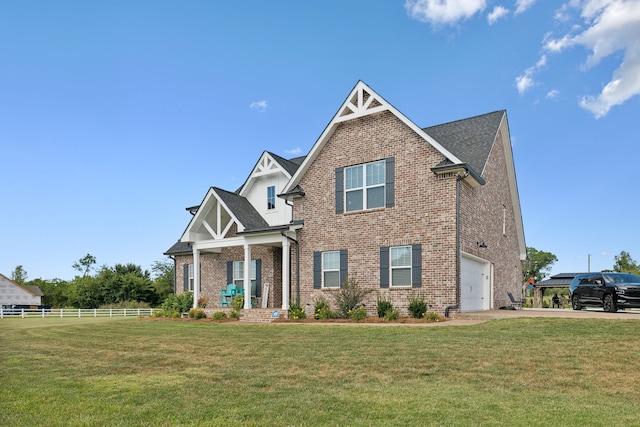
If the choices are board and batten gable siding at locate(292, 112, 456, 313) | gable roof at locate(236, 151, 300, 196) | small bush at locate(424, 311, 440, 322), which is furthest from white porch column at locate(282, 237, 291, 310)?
small bush at locate(424, 311, 440, 322)

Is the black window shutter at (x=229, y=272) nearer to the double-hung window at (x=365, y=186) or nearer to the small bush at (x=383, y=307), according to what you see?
the double-hung window at (x=365, y=186)

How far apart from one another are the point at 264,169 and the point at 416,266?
10.4 metres

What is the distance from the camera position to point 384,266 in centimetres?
1762

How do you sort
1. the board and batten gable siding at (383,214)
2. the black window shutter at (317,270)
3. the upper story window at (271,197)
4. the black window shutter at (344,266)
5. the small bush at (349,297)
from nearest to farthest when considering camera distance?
the board and batten gable siding at (383,214) → the small bush at (349,297) → the black window shutter at (344,266) → the black window shutter at (317,270) → the upper story window at (271,197)

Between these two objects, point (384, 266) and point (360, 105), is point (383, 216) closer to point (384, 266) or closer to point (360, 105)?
point (384, 266)

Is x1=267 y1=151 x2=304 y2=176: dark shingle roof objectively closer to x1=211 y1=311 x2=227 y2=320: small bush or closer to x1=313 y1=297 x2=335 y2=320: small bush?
x1=313 y1=297 x2=335 y2=320: small bush

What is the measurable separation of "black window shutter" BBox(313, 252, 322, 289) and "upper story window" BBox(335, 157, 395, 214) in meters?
2.05

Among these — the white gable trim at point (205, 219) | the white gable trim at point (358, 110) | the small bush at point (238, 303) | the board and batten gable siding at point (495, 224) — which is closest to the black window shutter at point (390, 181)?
the white gable trim at point (358, 110)

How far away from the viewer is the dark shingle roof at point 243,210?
22.0 m

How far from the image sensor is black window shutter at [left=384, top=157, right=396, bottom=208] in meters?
17.8

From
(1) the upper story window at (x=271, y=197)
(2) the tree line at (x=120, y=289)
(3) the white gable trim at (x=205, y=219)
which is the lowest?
(2) the tree line at (x=120, y=289)

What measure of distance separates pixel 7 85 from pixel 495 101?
74.5 ft

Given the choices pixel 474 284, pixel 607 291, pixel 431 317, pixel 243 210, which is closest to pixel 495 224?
pixel 474 284

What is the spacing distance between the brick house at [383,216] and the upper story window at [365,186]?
43 mm
